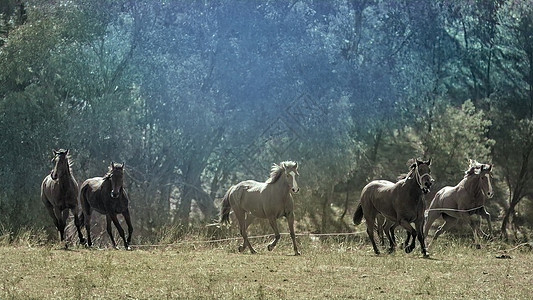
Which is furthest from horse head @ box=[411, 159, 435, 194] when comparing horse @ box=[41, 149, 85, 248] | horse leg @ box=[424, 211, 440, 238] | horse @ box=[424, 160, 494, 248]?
horse @ box=[41, 149, 85, 248]

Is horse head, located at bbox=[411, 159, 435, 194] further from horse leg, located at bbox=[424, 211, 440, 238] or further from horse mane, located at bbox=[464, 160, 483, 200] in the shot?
horse leg, located at bbox=[424, 211, 440, 238]

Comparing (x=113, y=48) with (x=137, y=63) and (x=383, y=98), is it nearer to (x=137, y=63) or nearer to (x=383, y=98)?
(x=137, y=63)

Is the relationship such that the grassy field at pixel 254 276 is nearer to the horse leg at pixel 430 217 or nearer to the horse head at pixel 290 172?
the horse head at pixel 290 172

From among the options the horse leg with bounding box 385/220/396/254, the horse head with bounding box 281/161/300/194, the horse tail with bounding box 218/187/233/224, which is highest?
the horse head with bounding box 281/161/300/194

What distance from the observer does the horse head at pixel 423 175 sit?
53.6 feet

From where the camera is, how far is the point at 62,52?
97.6ft

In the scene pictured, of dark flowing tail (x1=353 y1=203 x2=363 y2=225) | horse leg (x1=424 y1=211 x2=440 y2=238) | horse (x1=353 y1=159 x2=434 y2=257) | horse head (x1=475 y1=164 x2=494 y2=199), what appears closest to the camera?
horse (x1=353 y1=159 x2=434 y2=257)

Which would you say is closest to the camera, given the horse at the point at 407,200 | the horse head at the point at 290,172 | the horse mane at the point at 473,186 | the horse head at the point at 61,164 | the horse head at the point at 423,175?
the horse head at the point at 423,175

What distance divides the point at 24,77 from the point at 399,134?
16.1 m

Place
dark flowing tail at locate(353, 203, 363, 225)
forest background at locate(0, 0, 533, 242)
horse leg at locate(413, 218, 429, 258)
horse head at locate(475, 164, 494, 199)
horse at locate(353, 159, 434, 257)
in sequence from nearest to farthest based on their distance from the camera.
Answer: horse leg at locate(413, 218, 429, 258) → horse at locate(353, 159, 434, 257) → dark flowing tail at locate(353, 203, 363, 225) → horse head at locate(475, 164, 494, 199) → forest background at locate(0, 0, 533, 242)

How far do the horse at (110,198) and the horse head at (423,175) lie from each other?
608 cm

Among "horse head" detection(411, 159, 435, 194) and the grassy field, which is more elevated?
"horse head" detection(411, 159, 435, 194)

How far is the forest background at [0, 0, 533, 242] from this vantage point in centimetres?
2978

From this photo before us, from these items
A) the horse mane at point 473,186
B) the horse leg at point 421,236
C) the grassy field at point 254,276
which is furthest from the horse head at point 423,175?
the horse mane at point 473,186
